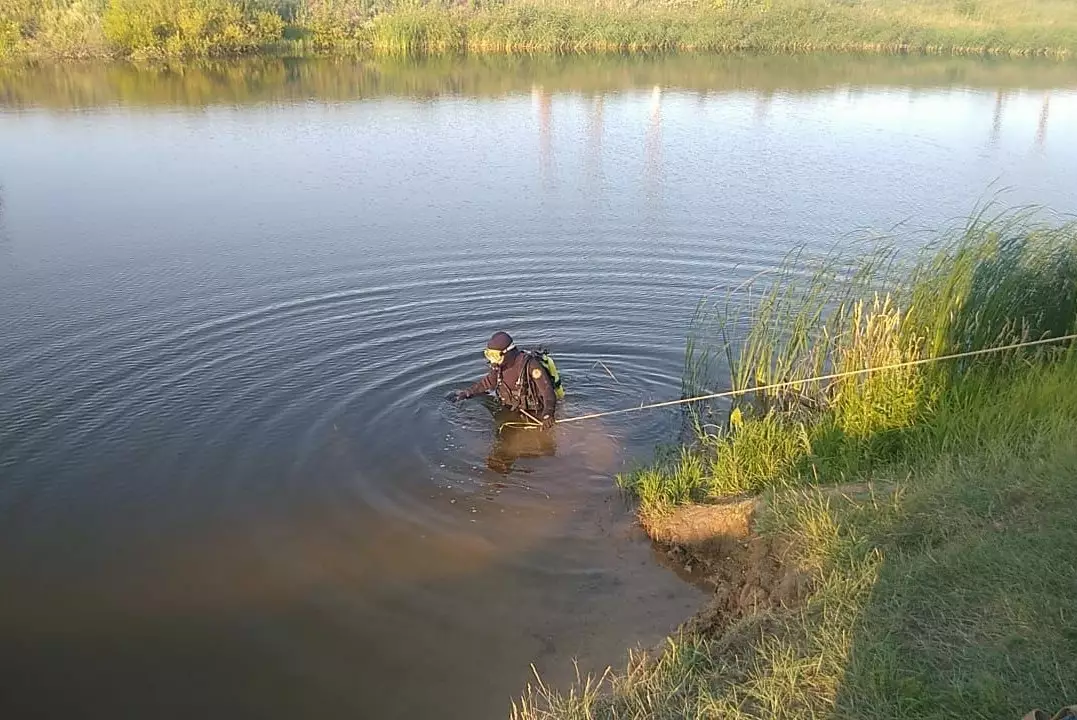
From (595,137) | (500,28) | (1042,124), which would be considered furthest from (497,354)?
(500,28)

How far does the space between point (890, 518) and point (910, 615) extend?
1106 millimetres

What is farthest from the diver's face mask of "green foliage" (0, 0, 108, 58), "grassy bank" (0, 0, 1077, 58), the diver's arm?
"green foliage" (0, 0, 108, 58)

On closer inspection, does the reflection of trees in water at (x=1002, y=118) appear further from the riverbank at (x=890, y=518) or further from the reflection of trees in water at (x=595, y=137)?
the riverbank at (x=890, y=518)

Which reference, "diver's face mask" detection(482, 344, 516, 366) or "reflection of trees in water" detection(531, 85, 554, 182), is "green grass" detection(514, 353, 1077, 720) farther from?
"reflection of trees in water" detection(531, 85, 554, 182)

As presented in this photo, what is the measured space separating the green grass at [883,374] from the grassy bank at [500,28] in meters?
30.9

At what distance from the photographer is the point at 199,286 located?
41.1 feet

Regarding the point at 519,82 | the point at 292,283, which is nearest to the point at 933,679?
the point at 292,283

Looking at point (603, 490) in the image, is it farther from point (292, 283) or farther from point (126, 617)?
point (292, 283)

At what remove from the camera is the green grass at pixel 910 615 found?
4.05m

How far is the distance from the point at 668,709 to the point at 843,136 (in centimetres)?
1981

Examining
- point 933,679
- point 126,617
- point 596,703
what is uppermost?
point 933,679

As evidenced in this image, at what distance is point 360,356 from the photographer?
411 inches

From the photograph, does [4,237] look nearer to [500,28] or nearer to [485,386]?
[485,386]

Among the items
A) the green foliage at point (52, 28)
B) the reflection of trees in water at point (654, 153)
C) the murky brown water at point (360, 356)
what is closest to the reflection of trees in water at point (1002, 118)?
the murky brown water at point (360, 356)
